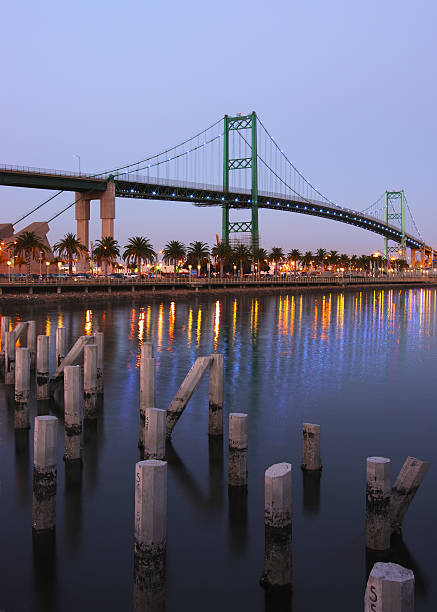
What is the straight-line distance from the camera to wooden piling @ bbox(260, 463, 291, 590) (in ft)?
20.6

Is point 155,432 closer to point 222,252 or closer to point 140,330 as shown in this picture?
point 140,330

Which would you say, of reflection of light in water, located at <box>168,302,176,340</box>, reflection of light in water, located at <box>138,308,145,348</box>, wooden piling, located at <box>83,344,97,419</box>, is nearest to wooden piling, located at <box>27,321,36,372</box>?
wooden piling, located at <box>83,344,97,419</box>

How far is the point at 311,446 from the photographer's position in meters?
9.90

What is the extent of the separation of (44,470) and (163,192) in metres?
97.2

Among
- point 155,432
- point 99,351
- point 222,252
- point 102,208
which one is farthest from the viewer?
point 222,252

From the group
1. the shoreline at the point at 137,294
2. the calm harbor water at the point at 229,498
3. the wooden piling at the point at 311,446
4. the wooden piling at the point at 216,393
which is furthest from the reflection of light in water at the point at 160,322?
the wooden piling at the point at 311,446

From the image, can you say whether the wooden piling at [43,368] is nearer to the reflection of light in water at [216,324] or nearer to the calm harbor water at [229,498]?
the calm harbor water at [229,498]

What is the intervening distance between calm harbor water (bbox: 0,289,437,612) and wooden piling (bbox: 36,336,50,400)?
33 cm

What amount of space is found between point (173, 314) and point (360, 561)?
142 feet

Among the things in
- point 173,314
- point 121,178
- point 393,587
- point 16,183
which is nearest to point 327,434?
point 393,587

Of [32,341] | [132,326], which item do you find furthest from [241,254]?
Result: [32,341]

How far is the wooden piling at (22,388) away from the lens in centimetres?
1248

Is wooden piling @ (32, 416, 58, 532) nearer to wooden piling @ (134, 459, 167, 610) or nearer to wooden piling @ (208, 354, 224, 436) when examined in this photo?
wooden piling @ (134, 459, 167, 610)

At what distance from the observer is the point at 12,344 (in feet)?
55.0
